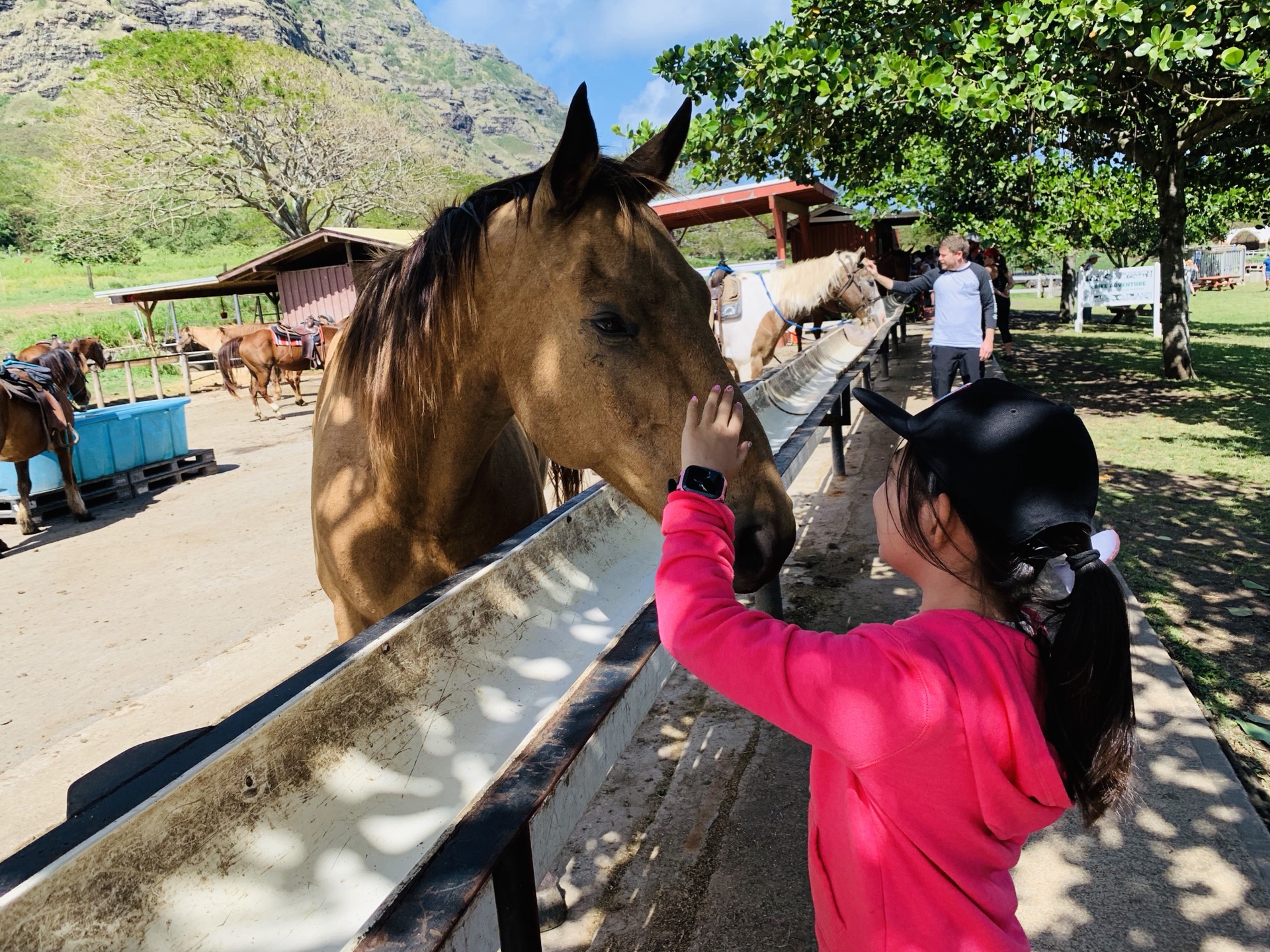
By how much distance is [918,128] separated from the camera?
10.3 m

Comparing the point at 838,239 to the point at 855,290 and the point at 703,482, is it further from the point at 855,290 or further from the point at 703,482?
the point at 703,482

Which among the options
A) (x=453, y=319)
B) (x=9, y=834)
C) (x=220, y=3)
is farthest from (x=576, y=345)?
(x=220, y=3)

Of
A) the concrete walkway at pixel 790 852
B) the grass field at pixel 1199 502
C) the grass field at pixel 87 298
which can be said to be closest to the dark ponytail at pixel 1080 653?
the concrete walkway at pixel 790 852

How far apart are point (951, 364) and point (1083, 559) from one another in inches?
329

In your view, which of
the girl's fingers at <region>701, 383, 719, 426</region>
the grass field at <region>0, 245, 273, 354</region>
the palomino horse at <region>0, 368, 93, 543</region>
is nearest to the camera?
the girl's fingers at <region>701, 383, 719, 426</region>

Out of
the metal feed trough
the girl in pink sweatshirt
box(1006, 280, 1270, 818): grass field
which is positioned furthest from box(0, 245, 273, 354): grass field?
the girl in pink sweatshirt

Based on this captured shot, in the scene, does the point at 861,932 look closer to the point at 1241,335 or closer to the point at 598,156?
the point at 598,156

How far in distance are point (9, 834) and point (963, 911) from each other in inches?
159

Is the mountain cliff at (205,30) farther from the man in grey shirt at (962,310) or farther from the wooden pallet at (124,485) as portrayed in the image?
the man in grey shirt at (962,310)

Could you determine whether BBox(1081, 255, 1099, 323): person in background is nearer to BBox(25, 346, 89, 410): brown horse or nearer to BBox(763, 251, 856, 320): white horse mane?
BBox(763, 251, 856, 320): white horse mane

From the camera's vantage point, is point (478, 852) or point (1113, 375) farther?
point (1113, 375)

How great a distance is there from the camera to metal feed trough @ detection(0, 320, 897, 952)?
104 centimetres

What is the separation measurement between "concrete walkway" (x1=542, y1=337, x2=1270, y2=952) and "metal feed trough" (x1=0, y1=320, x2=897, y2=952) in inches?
34.3

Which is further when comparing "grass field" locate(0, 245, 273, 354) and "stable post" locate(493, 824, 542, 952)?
"grass field" locate(0, 245, 273, 354)
